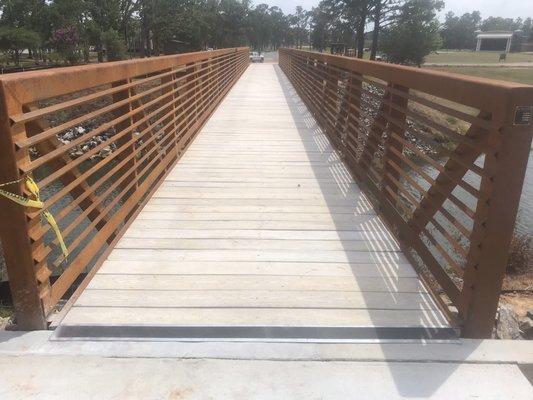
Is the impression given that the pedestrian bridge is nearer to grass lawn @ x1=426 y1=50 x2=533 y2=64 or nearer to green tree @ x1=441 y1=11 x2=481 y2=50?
grass lawn @ x1=426 y1=50 x2=533 y2=64

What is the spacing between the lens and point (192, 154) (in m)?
6.18

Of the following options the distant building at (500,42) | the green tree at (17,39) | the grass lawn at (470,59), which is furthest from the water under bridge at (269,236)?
the distant building at (500,42)

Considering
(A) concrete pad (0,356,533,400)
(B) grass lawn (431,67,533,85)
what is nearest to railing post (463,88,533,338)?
(A) concrete pad (0,356,533,400)

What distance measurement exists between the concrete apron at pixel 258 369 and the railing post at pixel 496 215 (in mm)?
173

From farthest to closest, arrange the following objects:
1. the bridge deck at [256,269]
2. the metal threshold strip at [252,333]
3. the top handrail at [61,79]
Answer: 1. the bridge deck at [256,269]
2. the metal threshold strip at [252,333]
3. the top handrail at [61,79]

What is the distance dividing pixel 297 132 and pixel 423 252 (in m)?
4.86

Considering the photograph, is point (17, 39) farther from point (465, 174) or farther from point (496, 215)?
point (496, 215)

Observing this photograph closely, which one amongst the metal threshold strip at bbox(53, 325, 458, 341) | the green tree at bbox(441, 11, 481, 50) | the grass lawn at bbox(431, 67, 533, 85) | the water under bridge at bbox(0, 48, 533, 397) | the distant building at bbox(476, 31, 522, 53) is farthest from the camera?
the green tree at bbox(441, 11, 481, 50)

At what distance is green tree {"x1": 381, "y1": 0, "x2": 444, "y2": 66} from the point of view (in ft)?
144

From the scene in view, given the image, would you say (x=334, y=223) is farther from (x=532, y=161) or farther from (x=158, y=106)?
(x=532, y=161)

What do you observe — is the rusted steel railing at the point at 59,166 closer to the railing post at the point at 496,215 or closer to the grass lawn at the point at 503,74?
the railing post at the point at 496,215

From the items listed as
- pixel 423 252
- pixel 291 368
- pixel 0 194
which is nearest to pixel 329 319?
pixel 291 368

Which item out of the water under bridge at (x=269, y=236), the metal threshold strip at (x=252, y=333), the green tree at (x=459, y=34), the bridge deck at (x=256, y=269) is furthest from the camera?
the green tree at (x=459, y=34)

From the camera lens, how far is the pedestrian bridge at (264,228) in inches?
88.3
